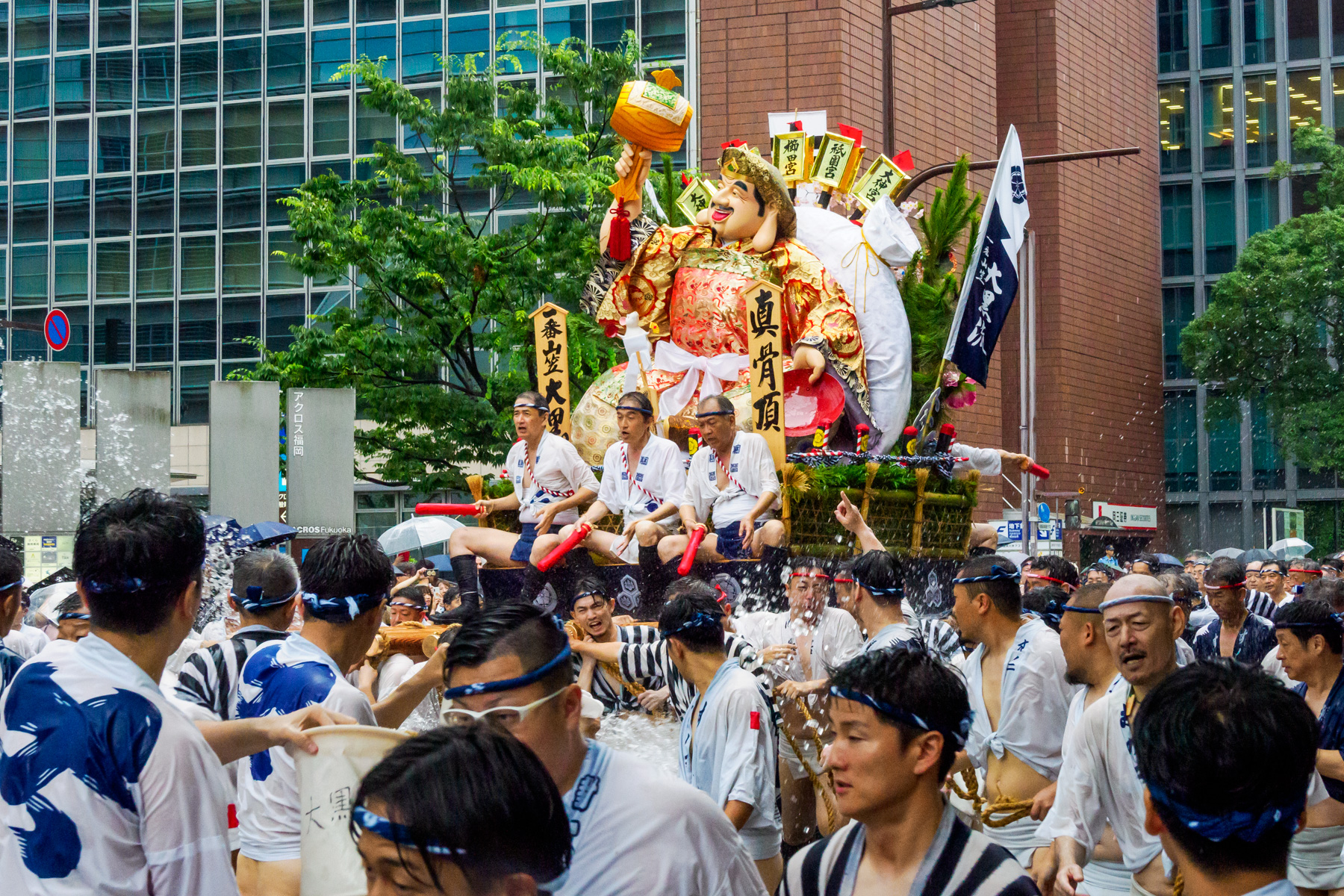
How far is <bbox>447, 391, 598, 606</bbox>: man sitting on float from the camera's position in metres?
10.4

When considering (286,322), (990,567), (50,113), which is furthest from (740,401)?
(50,113)

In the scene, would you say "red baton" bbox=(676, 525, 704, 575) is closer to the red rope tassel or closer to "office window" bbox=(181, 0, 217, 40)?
the red rope tassel

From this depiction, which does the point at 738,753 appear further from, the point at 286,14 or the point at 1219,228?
the point at 1219,228

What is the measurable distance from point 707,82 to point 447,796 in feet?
91.6

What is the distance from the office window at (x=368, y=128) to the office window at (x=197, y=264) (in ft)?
15.1

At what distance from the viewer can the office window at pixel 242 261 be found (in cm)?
3653

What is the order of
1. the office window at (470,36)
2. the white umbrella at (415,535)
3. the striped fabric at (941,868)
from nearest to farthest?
the striped fabric at (941,868) < the white umbrella at (415,535) < the office window at (470,36)

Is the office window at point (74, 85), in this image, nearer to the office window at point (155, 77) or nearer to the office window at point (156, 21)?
the office window at point (155, 77)

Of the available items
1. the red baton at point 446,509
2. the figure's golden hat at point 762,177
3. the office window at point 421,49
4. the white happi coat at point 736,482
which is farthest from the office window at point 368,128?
the white happi coat at point 736,482

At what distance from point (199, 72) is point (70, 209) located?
485 centimetres

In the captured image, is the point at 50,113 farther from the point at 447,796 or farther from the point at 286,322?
the point at 447,796

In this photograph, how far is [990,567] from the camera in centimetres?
589

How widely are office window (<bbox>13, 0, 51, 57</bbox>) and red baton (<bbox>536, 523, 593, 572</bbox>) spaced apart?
33.9 m

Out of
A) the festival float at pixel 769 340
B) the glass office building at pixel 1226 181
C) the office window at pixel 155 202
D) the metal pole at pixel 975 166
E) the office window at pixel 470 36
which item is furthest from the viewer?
the glass office building at pixel 1226 181
